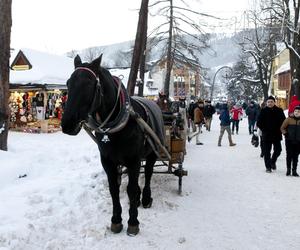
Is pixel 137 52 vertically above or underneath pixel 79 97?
above

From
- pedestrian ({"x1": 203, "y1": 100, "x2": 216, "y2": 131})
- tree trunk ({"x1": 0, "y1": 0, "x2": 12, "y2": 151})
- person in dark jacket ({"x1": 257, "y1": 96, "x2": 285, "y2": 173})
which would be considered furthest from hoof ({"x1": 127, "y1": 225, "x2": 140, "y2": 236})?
pedestrian ({"x1": 203, "y1": 100, "x2": 216, "y2": 131})

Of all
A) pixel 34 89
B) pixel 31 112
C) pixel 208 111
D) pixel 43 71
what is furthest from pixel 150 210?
pixel 208 111

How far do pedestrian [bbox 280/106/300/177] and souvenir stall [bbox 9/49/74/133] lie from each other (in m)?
12.9

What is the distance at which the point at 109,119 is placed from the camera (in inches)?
199

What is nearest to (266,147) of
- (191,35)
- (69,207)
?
(69,207)

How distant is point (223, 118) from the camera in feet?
58.4

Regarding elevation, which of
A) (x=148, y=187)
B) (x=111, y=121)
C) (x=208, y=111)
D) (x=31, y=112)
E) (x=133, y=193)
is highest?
(x=111, y=121)

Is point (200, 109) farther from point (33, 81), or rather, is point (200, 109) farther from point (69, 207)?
point (69, 207)

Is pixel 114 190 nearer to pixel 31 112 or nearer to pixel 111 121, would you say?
pixel 111 121

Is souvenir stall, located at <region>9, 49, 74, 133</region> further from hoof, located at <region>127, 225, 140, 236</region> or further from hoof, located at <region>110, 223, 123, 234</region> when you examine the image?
hoof, located at <region>127, 225, 140, 236</region>

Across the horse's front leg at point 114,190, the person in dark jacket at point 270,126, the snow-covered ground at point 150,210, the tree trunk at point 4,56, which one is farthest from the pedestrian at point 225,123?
the horse's front leg at point 114,190

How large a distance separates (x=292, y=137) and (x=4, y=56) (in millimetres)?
7078

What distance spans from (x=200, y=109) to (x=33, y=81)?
29.8ft

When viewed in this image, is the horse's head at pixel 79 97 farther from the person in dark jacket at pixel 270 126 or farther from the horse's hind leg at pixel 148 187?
the person in dark jacket at pixel 270 126
